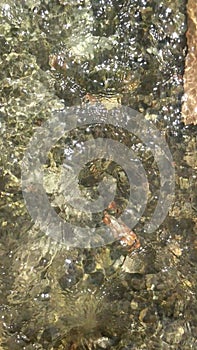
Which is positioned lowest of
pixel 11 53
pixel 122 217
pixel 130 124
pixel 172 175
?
pixel 122 217

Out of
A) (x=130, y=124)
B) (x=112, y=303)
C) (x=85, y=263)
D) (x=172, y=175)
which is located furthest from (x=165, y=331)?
(x=130, y=124)

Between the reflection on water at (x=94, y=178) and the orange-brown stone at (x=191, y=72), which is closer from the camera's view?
the reflection on water at (x=94, y=178)

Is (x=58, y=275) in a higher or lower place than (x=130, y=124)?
lower

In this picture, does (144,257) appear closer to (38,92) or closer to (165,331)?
(165,331)

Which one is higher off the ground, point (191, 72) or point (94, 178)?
Answer: point (191, 72)

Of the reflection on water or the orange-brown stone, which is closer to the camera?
the reflection on water

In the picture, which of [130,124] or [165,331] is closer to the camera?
[165,331]

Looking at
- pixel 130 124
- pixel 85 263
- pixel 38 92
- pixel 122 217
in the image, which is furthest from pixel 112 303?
pixel 38 92
